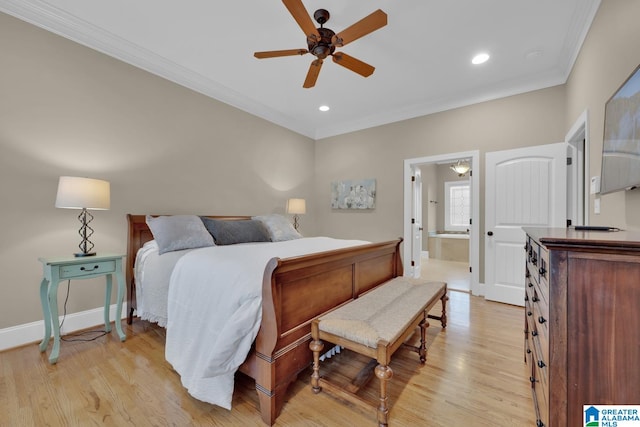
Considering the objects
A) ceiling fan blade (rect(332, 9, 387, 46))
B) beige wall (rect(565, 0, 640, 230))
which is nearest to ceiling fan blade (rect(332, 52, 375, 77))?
ceiling fan blade (rect(332, 9, 387, 46))

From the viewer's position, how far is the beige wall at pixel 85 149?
224 centimetres

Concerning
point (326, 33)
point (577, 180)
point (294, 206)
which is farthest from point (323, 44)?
point (577, 180)

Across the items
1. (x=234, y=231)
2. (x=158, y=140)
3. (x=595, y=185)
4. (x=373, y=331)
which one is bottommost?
(x=373, y=331)

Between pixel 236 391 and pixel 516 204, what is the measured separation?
374cm

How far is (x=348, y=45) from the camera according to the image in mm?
2762

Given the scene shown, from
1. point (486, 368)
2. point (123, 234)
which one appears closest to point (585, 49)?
point (486, 368)

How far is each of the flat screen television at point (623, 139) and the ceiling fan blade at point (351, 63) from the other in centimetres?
173

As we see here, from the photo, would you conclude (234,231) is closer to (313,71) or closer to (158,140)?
(158,140)

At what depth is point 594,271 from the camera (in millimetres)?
886

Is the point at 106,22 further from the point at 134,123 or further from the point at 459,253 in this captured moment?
the point at 459,253

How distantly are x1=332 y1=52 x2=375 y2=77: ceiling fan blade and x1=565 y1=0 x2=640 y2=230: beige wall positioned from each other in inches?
64.7

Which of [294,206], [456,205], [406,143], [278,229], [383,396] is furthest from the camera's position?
[456,205]

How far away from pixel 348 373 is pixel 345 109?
383 cm

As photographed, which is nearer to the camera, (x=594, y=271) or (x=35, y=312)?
(x=594, y=271)
